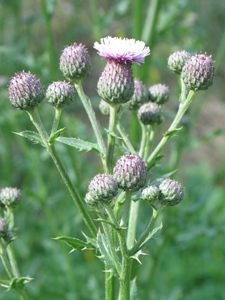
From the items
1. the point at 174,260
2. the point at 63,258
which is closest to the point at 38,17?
the point at 63,258

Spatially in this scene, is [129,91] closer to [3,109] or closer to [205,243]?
[3,109]

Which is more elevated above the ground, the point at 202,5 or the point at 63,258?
the point at 202,5

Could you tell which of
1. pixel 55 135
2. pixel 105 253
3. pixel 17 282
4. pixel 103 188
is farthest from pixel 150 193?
pixel 17 282

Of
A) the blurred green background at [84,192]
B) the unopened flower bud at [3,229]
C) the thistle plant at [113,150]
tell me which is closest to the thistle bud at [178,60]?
the thistle plant at [113,150]

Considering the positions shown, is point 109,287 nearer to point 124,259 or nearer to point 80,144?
point 124,259

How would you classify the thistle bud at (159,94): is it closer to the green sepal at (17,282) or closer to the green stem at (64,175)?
the green stem at (64,175)

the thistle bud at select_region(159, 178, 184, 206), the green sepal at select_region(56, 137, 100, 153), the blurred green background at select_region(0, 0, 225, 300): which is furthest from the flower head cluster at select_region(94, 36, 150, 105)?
the blurred green background at select_region(0, 0, 225, 300)

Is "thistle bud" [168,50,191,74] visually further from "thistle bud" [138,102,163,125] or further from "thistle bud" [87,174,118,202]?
"thistle bud" [87,174,118,202]
